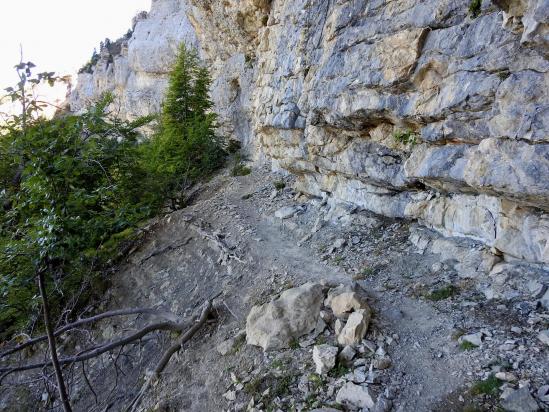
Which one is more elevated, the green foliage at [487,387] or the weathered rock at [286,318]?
the green foliage at [487,387]

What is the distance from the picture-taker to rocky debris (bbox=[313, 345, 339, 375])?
219 inches

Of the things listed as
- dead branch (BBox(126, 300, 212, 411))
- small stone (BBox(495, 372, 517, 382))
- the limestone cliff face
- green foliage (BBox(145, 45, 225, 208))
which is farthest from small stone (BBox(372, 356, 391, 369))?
green foliage (BBox(145, 45, 225, 208))

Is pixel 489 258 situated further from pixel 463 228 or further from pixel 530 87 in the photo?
pixel 530 87

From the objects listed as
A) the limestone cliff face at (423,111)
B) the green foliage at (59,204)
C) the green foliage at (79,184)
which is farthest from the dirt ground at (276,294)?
the green foliage at (59,204)

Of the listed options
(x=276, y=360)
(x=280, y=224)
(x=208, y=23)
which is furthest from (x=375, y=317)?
(x=208, y=23)

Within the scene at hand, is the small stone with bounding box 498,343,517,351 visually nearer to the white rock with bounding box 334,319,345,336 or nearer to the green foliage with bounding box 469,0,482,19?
the white rock with bounding box 334,319,345,336

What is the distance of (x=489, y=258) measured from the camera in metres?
6.64

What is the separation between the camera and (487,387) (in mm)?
4520

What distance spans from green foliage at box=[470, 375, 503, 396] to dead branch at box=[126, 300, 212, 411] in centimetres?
568

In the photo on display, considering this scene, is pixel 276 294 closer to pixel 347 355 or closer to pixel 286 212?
pixel 347 355

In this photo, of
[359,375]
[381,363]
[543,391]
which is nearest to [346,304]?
[381,363]

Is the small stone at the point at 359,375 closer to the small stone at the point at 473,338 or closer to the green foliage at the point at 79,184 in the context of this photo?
the small stone at the point at 473,338

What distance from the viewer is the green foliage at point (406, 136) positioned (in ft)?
28.7

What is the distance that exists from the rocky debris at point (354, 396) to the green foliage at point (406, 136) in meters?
5.86
